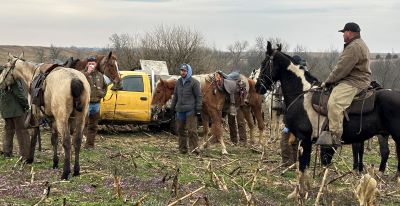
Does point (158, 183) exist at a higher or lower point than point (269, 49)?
lower

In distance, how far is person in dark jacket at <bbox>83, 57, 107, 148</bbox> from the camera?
1256 centimetres

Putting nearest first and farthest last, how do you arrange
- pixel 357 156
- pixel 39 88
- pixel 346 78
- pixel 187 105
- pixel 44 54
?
pixel 346 78, pixel 39 88, pixel 357 156, pixel 187 105, pixel 44 54

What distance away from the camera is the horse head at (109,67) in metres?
12.8

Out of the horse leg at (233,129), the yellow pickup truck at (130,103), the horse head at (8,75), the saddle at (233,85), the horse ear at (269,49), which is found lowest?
the horse leg at (233,129)

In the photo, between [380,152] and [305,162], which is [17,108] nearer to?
[305,162]

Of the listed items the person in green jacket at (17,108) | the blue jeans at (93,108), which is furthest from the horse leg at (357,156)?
the person in green jacket at (17,108)

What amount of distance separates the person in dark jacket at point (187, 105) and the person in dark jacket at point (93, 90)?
1894mm

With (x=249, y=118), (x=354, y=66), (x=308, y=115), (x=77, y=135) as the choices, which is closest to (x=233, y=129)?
(x=249, y=118)

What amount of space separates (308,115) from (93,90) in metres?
5.71

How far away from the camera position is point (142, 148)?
14.5 meters

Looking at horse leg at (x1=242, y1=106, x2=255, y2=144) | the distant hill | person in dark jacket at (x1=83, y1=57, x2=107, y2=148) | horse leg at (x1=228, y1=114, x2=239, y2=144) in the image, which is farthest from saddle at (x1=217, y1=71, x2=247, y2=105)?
the distant hill

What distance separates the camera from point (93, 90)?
41.5 feet

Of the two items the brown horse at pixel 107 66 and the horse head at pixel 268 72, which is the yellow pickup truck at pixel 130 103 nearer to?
the brown horse at pixel 107 66

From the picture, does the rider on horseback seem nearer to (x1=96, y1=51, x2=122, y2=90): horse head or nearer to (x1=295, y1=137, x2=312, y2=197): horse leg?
(x1=295, y1=137, x2=312, y2=197): horse leg
